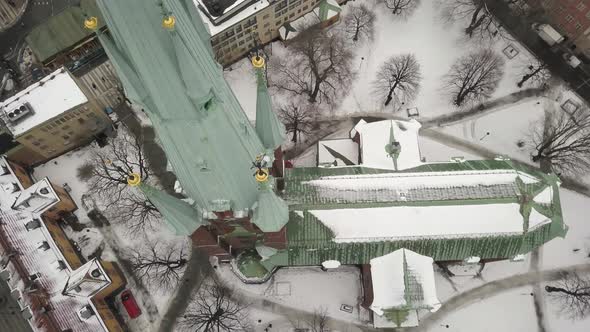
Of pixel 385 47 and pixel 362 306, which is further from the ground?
pixel 385 47

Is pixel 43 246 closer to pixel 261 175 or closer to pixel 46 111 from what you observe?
pixel 46 111

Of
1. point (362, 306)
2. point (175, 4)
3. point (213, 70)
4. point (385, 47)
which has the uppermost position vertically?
point (175, 4)

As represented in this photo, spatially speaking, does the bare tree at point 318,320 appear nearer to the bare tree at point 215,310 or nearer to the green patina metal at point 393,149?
the bare tree at point 215,310

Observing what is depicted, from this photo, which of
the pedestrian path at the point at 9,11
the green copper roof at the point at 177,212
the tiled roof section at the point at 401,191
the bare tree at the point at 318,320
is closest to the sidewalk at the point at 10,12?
the pedestrian path at the point at 9,11

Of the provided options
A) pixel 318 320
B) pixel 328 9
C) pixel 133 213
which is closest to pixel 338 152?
pixel 318 320

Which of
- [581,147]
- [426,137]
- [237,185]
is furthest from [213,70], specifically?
[581,147]

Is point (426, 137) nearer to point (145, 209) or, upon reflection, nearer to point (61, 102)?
point (145, 209)

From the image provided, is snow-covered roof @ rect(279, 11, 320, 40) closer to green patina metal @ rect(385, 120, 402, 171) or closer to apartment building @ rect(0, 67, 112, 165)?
green patina metal @ rect(385, 120, 402, 171)
